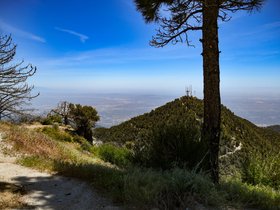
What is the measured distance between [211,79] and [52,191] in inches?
187

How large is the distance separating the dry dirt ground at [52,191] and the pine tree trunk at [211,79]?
11.5 feet

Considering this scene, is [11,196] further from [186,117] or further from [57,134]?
[186,117]

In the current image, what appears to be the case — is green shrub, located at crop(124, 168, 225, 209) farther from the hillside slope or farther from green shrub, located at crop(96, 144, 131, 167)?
the hillside slope

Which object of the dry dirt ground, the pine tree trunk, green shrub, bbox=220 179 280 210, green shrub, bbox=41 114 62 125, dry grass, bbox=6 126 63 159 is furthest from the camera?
green shrub, bbox=41 114 62 125

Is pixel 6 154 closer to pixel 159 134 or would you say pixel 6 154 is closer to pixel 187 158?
pixel 159 134

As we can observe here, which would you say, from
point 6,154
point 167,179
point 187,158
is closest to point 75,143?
point 6,154

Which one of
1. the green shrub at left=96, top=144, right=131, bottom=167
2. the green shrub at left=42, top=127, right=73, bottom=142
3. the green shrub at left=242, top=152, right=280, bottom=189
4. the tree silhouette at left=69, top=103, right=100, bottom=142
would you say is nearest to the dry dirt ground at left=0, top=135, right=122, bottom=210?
the green shrub at left=242, top=152, right=280, bottom=189

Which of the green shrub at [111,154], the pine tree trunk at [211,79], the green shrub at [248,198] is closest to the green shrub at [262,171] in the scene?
the pine tree trunk at [211,79]

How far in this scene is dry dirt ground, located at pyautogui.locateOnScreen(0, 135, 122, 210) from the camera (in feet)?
18.4

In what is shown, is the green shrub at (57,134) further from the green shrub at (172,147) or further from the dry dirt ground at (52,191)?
the green shrub at (172,147)

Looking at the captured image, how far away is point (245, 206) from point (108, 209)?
2.59m

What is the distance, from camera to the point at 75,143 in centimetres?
1836

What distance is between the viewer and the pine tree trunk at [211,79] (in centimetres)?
825

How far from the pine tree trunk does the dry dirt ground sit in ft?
11.5
